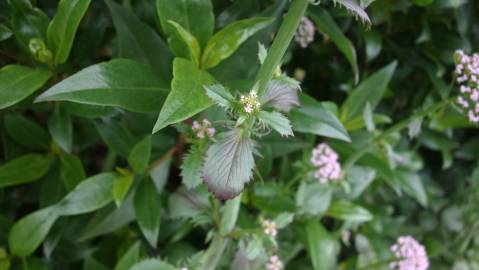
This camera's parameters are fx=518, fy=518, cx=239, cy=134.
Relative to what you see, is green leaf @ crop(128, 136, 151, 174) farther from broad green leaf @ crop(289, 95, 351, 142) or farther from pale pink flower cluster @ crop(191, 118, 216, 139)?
broad green leaf @ crop(289, 95, 351, 142)

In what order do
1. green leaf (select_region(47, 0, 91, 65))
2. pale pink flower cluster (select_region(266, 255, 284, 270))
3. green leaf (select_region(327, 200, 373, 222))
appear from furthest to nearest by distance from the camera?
green leaf (select_region(327, 200, 373, 222)), pale pink flower cluster (select_region(266, 255, 284, 270)), green leaf (select_region(47, 0, 91, 65))

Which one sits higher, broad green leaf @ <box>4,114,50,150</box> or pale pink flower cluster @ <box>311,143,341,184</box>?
broad green leaf @ <box>4,114,50,150</box>

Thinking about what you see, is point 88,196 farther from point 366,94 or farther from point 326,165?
point 366,94

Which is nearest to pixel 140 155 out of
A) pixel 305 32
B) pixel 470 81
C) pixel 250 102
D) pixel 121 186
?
pixel 121 186

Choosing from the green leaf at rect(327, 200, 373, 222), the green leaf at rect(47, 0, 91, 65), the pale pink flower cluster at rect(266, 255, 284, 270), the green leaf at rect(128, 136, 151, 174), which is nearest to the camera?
the green leaf at rect(47, 0, 91, 65)

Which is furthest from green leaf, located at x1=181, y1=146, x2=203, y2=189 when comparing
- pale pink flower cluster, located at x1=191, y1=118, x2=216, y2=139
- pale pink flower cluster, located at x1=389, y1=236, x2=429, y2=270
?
pale pink flower cluster, located at x1=389, y1=236, x2=429, y2=270

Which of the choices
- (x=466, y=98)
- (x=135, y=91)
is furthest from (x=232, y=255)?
(x=466, y=98)
